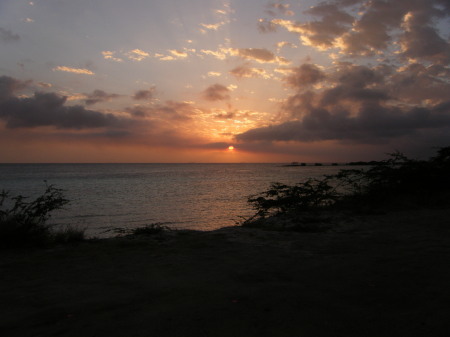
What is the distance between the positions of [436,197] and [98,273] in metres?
13.2

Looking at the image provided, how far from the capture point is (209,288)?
421cm

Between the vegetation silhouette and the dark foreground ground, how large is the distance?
11.4ft

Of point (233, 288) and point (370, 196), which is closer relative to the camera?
point (233, 288)

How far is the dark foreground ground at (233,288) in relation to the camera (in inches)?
124

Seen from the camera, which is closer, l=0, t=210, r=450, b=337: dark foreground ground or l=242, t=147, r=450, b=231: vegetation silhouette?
l=0, t=210, r=450, b=337: dark foreground ground

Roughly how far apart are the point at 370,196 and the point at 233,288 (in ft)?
35.1

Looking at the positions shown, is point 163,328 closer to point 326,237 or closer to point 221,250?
point 221,250

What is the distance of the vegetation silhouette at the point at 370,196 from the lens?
10727mm

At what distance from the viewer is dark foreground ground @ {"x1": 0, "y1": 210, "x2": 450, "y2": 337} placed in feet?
10.4

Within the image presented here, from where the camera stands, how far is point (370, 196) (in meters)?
13.2

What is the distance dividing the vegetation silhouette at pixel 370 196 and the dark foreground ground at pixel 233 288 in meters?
3.47

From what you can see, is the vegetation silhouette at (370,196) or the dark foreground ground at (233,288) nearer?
the dark foreground ground at (233,288)

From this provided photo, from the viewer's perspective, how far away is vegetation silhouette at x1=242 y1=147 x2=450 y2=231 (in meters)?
10.7

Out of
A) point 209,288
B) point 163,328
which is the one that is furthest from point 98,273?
point 163,328
